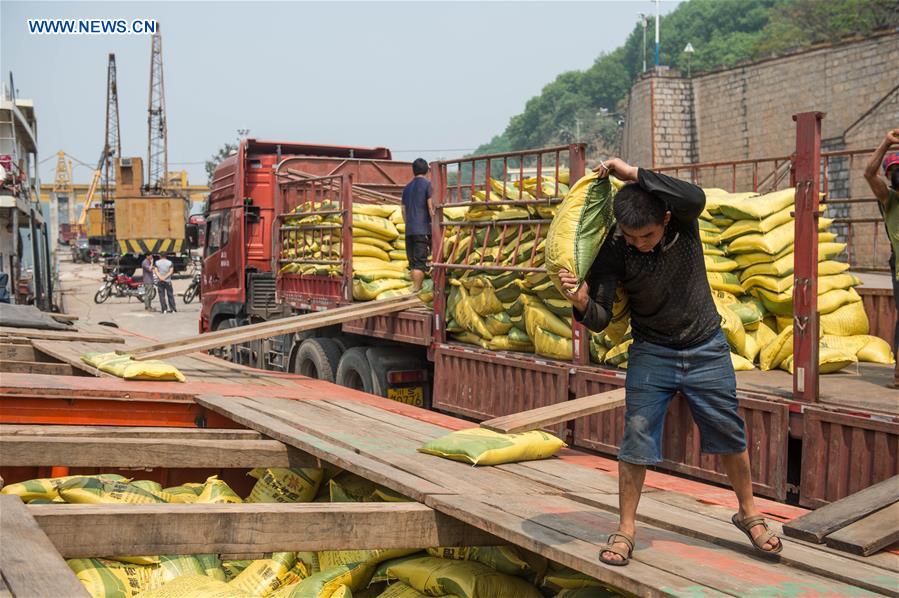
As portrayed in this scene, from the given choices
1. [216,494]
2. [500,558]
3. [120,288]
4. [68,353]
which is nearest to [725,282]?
[500,558]

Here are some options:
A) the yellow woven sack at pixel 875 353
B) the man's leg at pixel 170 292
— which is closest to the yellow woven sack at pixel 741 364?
the yellow woven sack at pixel 875 353

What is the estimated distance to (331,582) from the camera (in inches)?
175

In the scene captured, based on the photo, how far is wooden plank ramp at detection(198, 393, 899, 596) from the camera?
305cm

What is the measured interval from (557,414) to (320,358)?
487 centimetres

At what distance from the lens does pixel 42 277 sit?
25.4 m

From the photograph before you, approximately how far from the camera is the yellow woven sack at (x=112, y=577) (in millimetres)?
4363

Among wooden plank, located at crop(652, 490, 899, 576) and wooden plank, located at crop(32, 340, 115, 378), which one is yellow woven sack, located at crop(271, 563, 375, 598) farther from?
wooden plank, located at crop(32, 340, 115, 378)

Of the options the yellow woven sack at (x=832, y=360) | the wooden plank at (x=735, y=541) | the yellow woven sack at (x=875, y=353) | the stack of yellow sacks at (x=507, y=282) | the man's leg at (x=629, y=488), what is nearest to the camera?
the wooden plank at (x=735, y=541)

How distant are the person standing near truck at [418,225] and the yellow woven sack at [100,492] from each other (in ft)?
13.9

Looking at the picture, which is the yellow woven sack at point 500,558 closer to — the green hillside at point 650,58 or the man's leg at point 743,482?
the man's leg at point 743,482

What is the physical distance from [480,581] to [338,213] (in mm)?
6038

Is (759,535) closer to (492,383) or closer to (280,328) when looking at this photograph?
(492,383)

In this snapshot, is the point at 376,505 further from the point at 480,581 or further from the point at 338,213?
the point at 338,213

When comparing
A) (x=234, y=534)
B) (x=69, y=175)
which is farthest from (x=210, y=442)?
(x=69, y=175)
